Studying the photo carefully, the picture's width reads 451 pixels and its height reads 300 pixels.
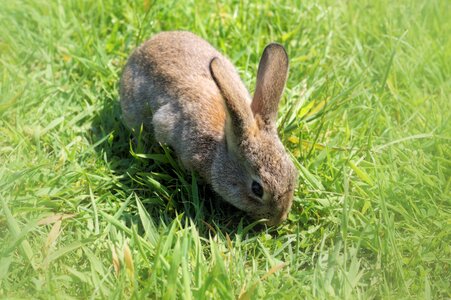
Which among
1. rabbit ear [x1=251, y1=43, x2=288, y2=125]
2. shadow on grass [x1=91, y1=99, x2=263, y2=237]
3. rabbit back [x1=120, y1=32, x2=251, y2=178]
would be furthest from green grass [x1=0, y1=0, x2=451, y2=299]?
rabbit ear [x1=251, y1=43, x2=288, y2=125]

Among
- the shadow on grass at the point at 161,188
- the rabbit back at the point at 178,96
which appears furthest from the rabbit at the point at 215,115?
the shadow on grass at the point at 161,188

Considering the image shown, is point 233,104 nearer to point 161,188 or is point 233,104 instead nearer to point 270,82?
point 270,82

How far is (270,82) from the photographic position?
466 cm

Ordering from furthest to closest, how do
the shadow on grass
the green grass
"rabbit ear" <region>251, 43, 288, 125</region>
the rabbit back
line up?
the rabbit back
the shadow on grass
"rabbit ear" <region>251, 43, 288, 125</region>
the green grass

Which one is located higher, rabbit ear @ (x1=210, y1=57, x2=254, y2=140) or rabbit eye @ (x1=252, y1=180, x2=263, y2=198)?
rabbit ear @ (x1=210, y1=57, x2=254, y2=140)

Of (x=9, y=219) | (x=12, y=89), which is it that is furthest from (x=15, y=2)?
(x=9, y=219)

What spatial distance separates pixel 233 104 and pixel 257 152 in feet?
1.30

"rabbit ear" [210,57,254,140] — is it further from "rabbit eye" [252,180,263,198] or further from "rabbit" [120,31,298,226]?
"rabbit eye" [252,180,263,198]

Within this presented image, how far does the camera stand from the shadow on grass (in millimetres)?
Result: 4781

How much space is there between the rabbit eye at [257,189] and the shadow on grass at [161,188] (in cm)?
27

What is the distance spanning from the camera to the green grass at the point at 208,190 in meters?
4.05

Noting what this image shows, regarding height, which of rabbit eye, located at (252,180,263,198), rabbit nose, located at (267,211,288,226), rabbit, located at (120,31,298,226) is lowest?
rabbit nose, located at (267,211,288,226)

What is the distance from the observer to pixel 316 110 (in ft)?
18.0

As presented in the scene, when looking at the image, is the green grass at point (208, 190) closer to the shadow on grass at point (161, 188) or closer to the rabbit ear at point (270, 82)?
the shadow on grass at point (161, 188)
